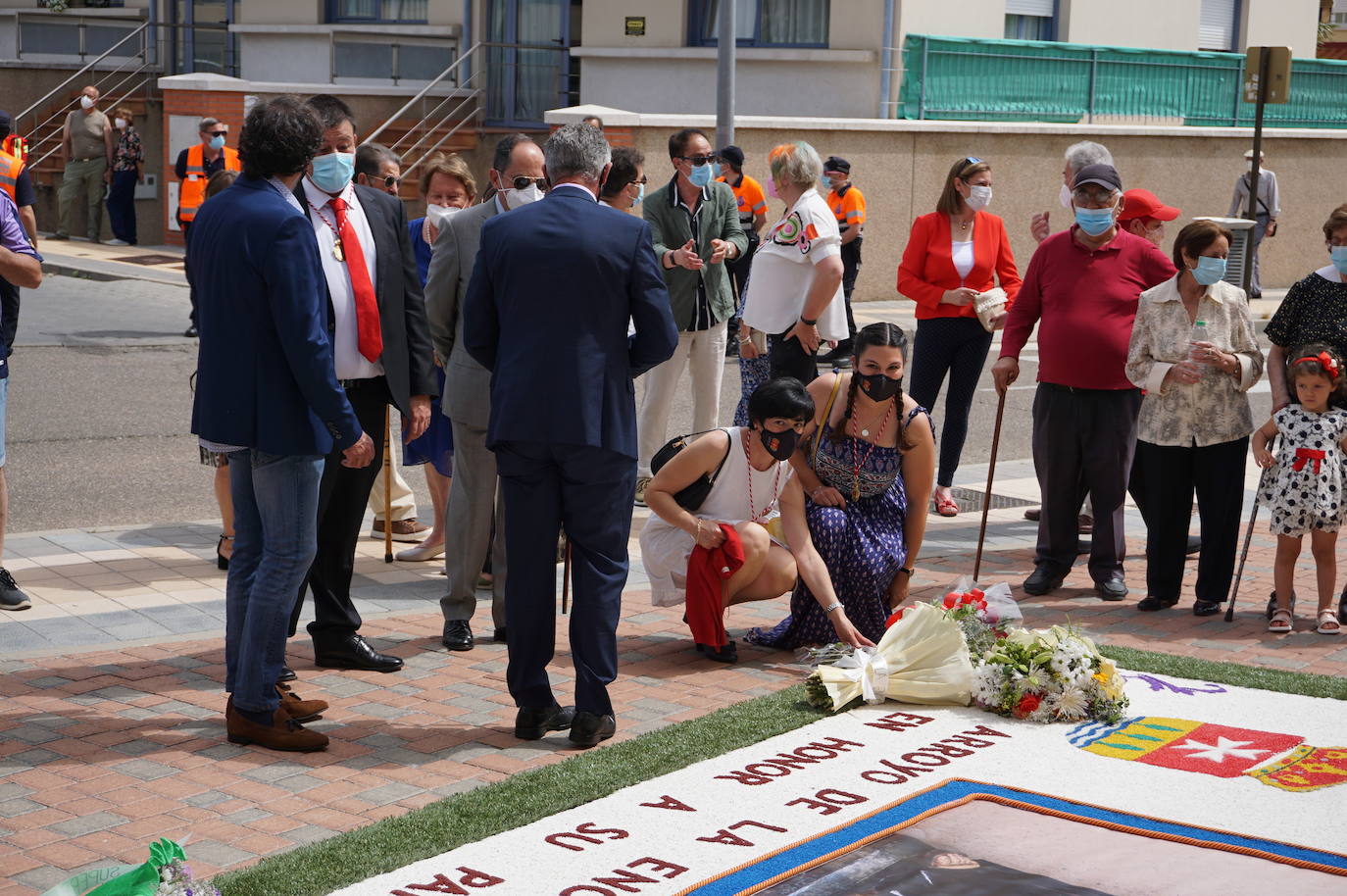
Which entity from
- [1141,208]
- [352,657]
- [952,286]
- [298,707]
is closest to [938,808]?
[298,707]

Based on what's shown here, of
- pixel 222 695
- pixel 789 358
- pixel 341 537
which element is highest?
pixel 789 358

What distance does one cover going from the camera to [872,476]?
269 inches

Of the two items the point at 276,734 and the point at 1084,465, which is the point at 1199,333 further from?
the point at 276,734

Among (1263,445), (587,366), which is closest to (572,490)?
(587,366)

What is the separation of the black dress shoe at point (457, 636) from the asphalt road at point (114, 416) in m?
2.90

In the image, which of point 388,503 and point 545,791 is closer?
point 545,791

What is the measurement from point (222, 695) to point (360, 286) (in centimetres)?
154

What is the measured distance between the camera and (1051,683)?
19.0 ft

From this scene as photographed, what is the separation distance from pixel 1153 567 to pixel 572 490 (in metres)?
3.37

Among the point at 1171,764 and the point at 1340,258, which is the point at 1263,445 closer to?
the point at 1340,258

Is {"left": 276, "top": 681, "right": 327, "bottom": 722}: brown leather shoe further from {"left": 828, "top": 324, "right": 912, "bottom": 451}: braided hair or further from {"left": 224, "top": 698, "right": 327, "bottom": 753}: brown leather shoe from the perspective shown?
{"left": 828, "top": 324, "right": 912, "bottom": 451}: braided hair

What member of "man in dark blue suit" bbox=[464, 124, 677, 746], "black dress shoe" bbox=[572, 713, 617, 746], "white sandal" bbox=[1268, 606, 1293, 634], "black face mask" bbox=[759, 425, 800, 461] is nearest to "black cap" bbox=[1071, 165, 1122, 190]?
"white sandal" bbox=[1268, 606, 1293, 634]

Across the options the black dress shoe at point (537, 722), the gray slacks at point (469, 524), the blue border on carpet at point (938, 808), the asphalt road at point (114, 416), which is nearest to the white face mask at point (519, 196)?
the gray slacks at point (469, 524)

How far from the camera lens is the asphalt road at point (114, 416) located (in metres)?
9.33
